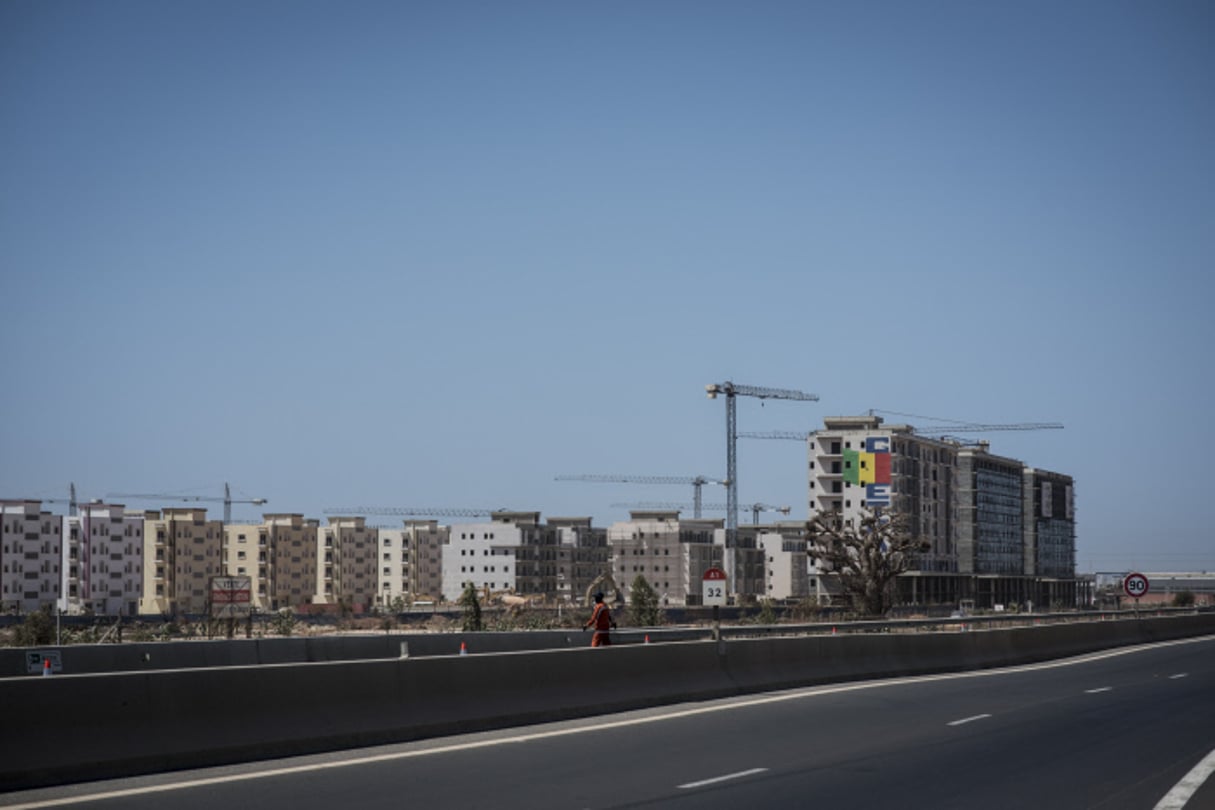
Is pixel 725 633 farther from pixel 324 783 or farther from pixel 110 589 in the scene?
pixel 110 589

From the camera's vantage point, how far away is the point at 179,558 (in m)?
195

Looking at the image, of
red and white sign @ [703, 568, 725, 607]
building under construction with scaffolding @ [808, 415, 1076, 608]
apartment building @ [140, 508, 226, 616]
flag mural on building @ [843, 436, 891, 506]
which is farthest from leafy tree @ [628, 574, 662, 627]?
apartment building @ [140, 508, 226, 616]

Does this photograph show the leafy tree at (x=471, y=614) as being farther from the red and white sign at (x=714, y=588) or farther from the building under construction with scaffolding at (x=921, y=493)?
the building under construction with scaffolding at (x=921, y=493)

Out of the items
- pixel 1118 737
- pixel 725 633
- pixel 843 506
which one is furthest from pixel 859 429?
pixel 1118 737

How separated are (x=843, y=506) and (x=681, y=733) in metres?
154

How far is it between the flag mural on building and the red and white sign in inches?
5152

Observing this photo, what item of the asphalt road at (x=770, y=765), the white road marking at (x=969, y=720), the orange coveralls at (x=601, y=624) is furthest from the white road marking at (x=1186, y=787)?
the orange coveralls at (x=601, y=624)

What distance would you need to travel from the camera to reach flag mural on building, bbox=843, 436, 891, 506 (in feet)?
549

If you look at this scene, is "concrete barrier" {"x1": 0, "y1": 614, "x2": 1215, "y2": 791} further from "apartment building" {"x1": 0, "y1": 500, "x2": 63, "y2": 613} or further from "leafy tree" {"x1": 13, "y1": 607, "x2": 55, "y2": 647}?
"apartment building" {"x1": 0, "y1": 500, "x2": 63, "y2": 613}

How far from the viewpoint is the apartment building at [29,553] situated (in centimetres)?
16025

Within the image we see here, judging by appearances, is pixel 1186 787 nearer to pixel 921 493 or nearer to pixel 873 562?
pixel 873 562

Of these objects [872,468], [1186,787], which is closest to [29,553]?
[872,468]

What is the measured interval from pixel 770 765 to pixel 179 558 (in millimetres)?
189753

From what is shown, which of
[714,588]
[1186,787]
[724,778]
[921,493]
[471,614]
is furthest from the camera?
[921,493]
